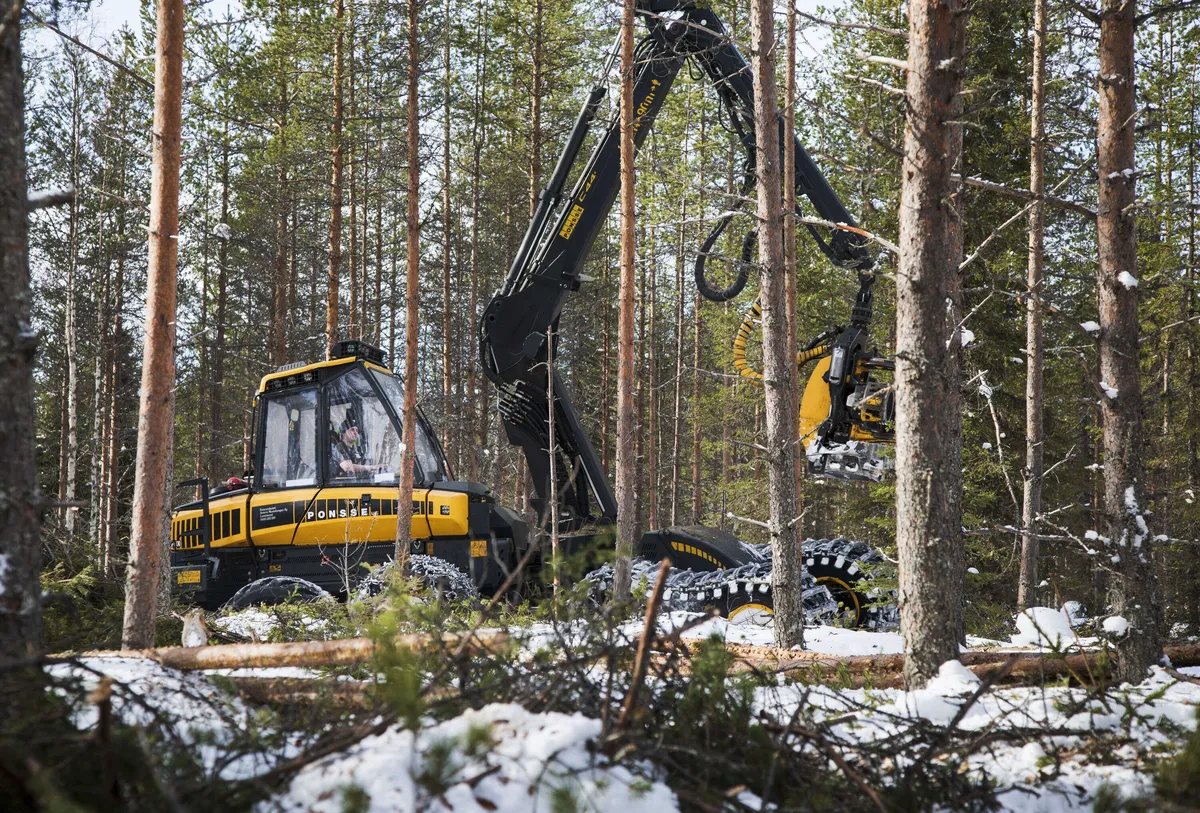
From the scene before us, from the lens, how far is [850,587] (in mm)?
9766

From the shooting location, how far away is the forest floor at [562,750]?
7.66 feet

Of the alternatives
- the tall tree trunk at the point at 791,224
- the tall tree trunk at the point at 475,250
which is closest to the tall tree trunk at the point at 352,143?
the tall tree trunk at the point at 475,250

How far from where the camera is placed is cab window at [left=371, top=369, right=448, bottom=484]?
10.1 meters

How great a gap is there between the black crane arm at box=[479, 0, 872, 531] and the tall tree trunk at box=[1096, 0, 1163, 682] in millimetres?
4774

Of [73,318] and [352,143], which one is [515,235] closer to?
[352,143]

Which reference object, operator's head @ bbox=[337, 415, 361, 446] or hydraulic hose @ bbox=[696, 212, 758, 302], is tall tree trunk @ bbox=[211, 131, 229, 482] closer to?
operator's head @ bbox=[337, 415, 361, 446]

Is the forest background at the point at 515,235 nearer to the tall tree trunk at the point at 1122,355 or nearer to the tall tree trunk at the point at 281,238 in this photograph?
the tall tree trunk at the point at 281,238

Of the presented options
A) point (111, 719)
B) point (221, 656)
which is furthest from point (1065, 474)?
point (111, 719)

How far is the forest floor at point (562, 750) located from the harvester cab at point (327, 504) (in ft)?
18.0

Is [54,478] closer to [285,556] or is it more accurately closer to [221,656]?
[285,556]

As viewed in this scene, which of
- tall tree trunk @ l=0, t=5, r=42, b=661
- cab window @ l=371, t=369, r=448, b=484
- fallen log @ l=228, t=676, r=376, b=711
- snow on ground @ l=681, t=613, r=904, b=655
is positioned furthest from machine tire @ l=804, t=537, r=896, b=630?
tall tree trunk @ l=0, t=5, r=42, b=661

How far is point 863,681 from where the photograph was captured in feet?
17.6

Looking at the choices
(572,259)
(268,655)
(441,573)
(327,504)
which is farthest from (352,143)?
(268,655)

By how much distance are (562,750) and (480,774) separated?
0.79ft
